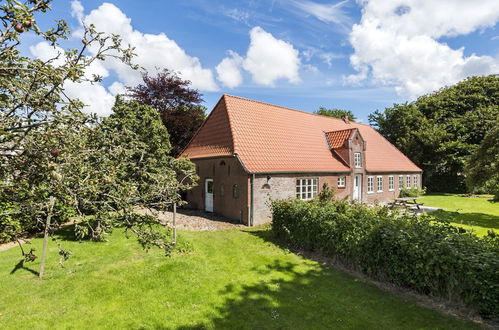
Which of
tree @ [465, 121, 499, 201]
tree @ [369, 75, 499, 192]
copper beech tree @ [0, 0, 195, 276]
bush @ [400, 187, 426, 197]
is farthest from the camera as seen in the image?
tree @ [369, 75, 499, 192]

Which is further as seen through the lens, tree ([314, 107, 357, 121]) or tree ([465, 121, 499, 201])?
tree ([314, 107, 357, 121])

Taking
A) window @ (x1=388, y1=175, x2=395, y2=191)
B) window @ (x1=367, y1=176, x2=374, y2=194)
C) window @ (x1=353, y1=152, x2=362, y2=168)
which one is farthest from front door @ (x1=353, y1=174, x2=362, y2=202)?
window @ (x1=388, y1=175, x2=395, y2=191)

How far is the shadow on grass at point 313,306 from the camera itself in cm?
579

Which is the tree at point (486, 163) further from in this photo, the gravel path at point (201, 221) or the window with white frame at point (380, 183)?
the gravel path at point (201, 221)

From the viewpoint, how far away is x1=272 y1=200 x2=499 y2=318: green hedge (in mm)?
5840

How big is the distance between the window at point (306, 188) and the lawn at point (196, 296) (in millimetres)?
8040

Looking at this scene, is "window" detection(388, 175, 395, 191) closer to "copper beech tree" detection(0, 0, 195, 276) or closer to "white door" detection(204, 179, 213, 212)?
"white door" detection(204, 179, 213, 212)

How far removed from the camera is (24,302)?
641 centimetres

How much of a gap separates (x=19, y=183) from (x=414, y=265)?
8165mm

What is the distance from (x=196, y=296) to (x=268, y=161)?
35.3 ft

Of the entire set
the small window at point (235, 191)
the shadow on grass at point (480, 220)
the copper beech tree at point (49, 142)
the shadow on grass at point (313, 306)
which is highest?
the copper beech tree at point (49, 142)

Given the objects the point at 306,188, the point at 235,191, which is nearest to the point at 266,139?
the point at 306,188

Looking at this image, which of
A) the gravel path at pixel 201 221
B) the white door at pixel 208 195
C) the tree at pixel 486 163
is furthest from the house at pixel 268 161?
the tree at pixel 486 163

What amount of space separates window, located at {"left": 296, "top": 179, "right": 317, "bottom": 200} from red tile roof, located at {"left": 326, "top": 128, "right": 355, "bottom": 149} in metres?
5.00
